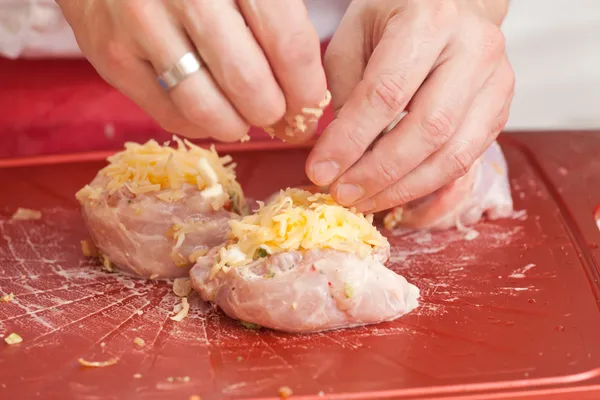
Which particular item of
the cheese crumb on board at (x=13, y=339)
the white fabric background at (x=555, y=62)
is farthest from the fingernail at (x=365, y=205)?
the white fabric background at (x=555, y=62)

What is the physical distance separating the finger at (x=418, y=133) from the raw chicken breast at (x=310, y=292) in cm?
19

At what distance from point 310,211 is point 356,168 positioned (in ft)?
0.52

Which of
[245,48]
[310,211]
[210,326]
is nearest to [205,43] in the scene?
[245,48]

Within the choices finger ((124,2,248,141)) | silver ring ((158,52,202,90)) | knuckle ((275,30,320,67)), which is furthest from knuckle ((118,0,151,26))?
knuckle ((275,30,320,67))

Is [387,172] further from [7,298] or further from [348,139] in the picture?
[7,298]

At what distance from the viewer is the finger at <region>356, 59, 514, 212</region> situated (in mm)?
2049

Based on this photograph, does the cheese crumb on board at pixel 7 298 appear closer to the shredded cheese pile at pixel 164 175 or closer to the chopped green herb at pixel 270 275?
the shredded cheese pile at pixel 164 175

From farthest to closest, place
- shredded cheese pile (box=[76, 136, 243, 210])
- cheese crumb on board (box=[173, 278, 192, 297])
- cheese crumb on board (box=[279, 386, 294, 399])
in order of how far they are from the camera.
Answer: shredded cheese pile (box=[76, 136, 243, 210]) < cheese crumb on board (box=[173, 278, 192, 297]) < cheese crumb on board (box=[279, 386, 294, 399])

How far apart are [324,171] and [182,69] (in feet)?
1.49

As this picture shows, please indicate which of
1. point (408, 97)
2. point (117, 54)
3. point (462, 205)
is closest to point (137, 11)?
point (117, 54)

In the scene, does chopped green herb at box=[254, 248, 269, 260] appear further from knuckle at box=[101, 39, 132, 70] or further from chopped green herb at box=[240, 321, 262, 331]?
Answer: knuckle at box=[101, 39, 132, 70]

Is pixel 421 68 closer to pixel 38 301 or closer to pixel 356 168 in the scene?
pixel 356 168

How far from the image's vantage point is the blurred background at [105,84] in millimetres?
2736

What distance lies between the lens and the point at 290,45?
1625 mm
